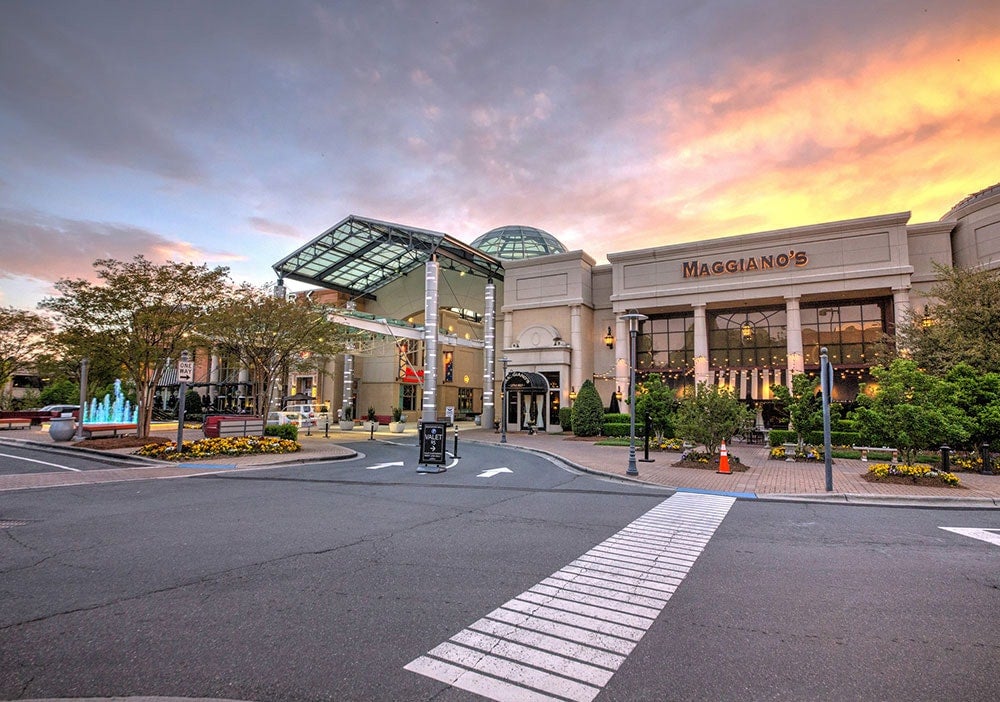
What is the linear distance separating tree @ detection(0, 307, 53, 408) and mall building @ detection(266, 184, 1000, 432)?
56.2ft

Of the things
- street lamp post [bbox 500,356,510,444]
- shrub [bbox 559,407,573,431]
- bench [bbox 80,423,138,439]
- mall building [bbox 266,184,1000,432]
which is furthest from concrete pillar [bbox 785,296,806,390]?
bench [bbox 80,423,138,439]

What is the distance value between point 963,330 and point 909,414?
31.8 ft

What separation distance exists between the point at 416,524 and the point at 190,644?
464 cm

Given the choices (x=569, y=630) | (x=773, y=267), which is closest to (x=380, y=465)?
(x=569, y=630)

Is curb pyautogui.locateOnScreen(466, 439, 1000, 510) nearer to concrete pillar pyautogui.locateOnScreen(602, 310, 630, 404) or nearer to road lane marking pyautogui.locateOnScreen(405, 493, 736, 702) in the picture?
road lane marking pyautogui.locateOnScreen(405, 493, 736, 702)

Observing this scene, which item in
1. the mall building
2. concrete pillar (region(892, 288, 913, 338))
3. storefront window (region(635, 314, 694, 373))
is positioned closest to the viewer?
concrete pillar (region(892, 288, 913, 338))

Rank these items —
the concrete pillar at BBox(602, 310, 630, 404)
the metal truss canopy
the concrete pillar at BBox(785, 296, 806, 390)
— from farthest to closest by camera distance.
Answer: the metal truss canopy
the concrete pillar at BBox(602, 310, 630, 404)
the concrete pillar at BBox(785, 296, 806, 390)

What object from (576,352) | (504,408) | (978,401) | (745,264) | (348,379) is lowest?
(504,408)

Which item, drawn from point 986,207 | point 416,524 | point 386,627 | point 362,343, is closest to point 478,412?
point 362,343

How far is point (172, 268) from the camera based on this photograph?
73.0ft

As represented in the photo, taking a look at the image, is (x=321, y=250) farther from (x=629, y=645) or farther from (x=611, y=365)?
(x=629, y=645)

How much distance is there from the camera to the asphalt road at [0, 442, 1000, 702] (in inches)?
145

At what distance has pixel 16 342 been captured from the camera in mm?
32594

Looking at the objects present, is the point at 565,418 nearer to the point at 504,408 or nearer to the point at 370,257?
the point at 504,408
